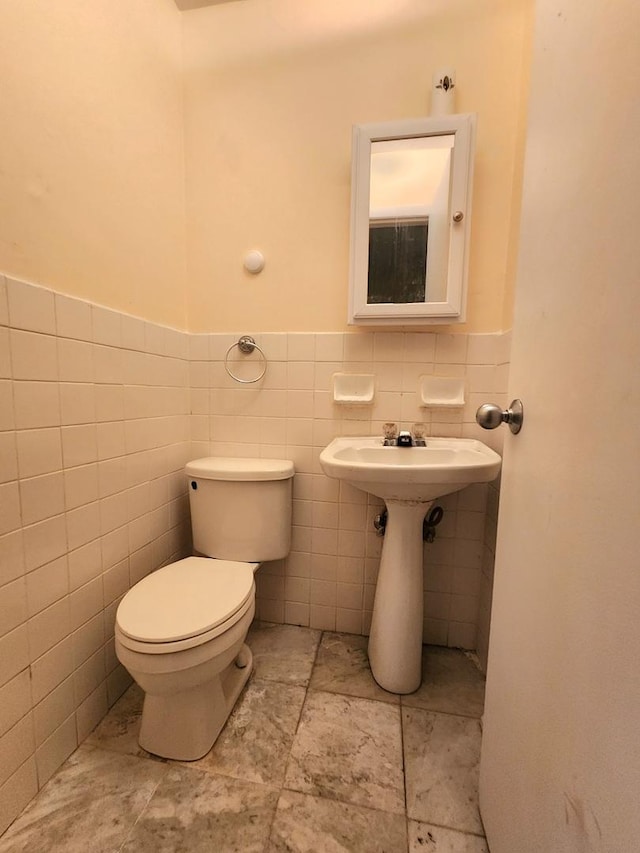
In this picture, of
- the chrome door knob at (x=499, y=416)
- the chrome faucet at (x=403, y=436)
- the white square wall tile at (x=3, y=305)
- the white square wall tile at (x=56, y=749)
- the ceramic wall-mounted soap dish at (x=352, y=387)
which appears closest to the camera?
the chrome door knob at (x=499, y=416)

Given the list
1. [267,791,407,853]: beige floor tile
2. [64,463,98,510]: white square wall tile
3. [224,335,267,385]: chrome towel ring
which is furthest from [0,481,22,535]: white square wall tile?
[267,791,407,853]: beige floor tile

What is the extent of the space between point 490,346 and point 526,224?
64 centimetres

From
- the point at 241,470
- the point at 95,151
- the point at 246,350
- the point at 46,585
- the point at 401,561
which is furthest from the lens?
the point at 246,350

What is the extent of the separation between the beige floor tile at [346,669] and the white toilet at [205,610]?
A: 26 centimetres

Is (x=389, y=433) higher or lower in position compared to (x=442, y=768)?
higher

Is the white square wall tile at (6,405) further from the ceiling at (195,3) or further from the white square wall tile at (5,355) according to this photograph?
the ceiling at (195,3)

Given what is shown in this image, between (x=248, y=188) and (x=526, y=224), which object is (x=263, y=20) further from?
(x=526, y=224)

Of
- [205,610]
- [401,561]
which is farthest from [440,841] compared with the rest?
[205,610]


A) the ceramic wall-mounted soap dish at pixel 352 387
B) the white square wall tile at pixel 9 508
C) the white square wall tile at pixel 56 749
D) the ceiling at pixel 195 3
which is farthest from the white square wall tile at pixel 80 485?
the ceiling at pixel 195 3

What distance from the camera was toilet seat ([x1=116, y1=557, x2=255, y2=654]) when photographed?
0.80m

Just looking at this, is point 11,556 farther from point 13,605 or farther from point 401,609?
point 401,609

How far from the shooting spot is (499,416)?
0.62 m

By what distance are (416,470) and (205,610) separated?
0.65 meters

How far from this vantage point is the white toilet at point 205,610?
0.81 meters
